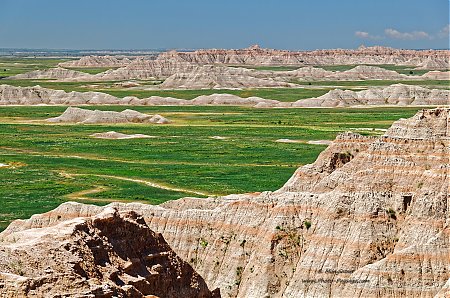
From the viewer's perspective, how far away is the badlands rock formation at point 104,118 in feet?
499

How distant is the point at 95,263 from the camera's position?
2648cm

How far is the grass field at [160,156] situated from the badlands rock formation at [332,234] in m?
22.5

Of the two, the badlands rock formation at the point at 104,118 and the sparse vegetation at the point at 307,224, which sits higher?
the sparse vegetation at the point at 307,224

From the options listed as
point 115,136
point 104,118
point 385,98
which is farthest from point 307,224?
point 385,98

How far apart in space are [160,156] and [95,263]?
80.4m

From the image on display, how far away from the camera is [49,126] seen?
145625 millimetres

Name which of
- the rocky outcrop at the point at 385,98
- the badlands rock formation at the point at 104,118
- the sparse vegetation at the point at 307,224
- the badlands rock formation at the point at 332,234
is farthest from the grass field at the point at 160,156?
the sparse vegetation at the point at 307,224

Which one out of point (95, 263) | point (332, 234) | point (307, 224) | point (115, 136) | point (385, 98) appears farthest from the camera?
point (385, 98)

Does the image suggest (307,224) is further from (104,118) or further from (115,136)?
(104,118)

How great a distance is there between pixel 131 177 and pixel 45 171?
10.6 metres

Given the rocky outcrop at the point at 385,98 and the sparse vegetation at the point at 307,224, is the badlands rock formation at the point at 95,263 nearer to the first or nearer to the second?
the sparse vegetation at the point at 307,224

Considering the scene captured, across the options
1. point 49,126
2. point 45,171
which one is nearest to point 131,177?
point 45,171

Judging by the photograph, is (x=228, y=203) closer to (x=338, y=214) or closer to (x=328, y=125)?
(x=338, y=214)

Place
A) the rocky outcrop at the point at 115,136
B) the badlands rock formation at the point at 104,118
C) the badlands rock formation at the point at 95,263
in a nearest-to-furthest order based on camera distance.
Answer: the badlands rock formation at the point at 95,263 → the rocky outcrop at the point at 115,136 → the badlands rock formation at the point at 104,118
